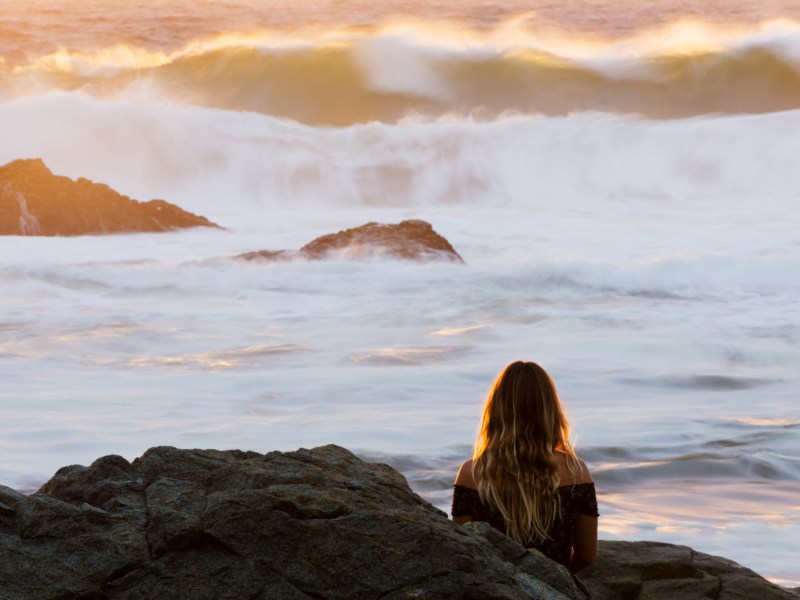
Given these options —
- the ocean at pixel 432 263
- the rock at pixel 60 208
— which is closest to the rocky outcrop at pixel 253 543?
the ocean at pixel 432 263

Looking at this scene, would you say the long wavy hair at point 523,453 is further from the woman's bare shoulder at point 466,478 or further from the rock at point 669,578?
the rock at point 669,578

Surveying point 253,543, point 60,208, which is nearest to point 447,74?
point 60,208

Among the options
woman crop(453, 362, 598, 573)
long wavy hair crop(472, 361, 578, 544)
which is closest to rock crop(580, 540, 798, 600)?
woman crop(453, 362, 598, 573)

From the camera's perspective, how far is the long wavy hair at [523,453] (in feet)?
10.5

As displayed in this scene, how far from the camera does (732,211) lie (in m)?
27.0

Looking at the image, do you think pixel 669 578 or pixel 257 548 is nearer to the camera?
pixel 257 548

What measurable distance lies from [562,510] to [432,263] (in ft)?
41.2

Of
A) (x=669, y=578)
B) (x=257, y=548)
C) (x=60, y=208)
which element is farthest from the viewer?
(x=60, y=208)

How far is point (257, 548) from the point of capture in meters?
2.71

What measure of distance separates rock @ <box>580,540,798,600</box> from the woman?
0.22m

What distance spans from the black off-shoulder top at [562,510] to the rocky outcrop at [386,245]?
1190cm

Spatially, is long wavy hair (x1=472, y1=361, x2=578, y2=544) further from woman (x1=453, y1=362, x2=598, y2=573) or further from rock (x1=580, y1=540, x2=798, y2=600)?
rock (x1=580, y1=540, x2=798, y2=600)

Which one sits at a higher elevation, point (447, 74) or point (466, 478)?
point (447, 74)

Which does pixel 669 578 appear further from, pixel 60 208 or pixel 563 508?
pixel 60 208
